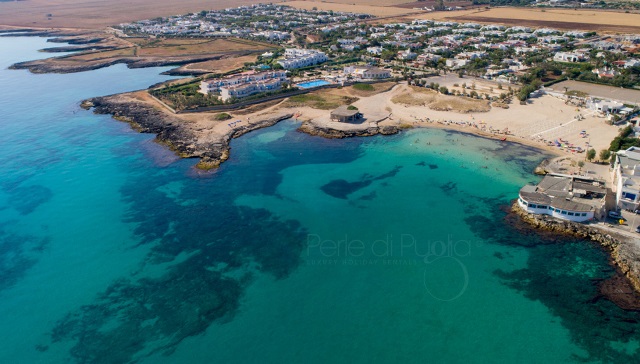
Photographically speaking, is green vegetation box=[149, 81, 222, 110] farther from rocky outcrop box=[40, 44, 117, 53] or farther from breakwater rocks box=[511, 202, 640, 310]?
rocky outcrop box=[40, 44, 117, 53]

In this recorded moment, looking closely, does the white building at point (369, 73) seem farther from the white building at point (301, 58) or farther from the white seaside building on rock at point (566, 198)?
the white seaside building on rock at point (566, 198)

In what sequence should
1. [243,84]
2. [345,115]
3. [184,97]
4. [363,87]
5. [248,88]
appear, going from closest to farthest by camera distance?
[345,115] < [184,97] < [248,88] < [243,84] < [363,87]

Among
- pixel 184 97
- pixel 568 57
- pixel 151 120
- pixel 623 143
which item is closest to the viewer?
pixel 623 143

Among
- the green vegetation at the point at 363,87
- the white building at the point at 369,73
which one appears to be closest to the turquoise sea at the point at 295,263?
the green vegetation at the point at 363,87

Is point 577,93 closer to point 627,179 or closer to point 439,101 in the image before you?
point 439,101

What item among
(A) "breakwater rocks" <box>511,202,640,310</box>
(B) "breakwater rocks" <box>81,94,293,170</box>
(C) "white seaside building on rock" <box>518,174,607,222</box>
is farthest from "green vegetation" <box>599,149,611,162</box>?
(B) "breakwater rocks" <box>81,94,293,170</box>

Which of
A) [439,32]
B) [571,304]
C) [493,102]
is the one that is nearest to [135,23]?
[439,32]

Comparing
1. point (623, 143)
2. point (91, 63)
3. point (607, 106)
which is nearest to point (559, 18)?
point (607, 106)
